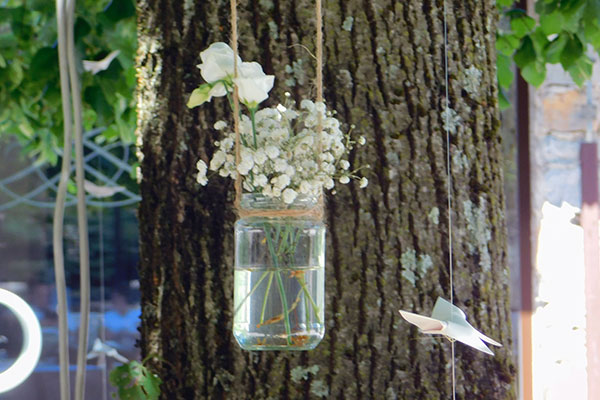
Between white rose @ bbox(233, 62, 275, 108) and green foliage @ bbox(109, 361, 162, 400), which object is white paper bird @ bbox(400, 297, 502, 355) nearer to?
white rose @ bbox(233, 62, 275, 108)

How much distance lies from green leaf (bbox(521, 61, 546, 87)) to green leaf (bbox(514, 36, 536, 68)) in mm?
13

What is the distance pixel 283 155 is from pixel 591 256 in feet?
7.19

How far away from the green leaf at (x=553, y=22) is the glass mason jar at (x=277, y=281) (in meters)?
1.34

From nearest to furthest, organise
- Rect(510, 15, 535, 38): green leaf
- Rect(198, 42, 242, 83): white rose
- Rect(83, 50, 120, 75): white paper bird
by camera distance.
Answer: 1. Rect(198, 42, 242, 83): white rose
2. Rect(83, 50, 120, 75): white paper bird
3. Rect(510, 15, 535, 38): green leaf

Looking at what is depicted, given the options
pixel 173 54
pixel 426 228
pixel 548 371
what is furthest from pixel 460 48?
pixel 548 371

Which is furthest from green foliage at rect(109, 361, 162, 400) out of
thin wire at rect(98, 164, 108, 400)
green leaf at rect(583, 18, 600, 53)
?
thin wire at rect(98, 164, 108, 400)

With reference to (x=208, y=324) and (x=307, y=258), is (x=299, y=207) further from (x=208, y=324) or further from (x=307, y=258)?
(x=208, y=324)

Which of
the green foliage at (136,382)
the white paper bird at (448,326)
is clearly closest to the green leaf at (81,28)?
the green foliage at (136,382)

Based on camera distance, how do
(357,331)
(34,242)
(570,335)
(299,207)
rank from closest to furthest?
(299,207) < (357,331) < (570,335) < (34,242)

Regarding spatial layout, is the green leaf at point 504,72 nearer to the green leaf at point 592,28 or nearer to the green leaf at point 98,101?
the green leaf at point 592,28

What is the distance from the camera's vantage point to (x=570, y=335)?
113 inches

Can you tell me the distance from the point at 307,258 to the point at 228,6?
1.76 feet

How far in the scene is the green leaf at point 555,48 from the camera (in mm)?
2096

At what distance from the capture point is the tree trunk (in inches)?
50.3
